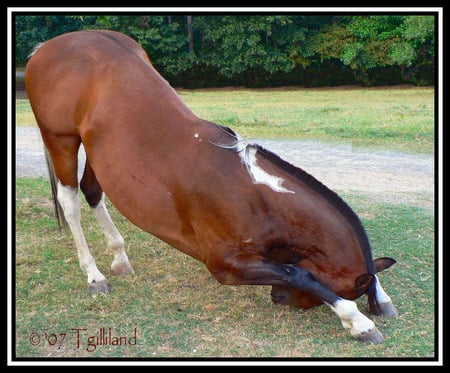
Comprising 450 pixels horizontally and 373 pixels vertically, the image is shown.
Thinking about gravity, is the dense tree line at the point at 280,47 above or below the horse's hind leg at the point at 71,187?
above

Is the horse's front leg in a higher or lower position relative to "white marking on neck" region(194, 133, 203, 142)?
lower

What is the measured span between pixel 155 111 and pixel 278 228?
1101 millimetres

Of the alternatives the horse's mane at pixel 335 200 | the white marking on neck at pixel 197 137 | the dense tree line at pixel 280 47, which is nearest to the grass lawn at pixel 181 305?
the horse's mane at pixel 335 200

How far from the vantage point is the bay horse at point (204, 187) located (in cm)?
314

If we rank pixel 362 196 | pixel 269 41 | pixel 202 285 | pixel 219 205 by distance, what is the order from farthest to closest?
pixel 269 41
pixel 362 196
pixel 202 285
pixel 219 205

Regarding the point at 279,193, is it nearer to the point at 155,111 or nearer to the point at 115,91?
the point at 155,111

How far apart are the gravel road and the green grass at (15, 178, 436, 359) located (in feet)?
4.24

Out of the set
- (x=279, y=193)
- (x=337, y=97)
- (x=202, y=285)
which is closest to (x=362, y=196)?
(x=202, y=285)

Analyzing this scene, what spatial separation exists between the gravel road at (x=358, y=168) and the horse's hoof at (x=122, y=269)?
10.4 ft

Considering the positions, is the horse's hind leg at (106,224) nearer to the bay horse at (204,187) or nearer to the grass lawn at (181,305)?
the grass lawn at (181,305)

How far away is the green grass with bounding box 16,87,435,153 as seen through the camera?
33.0ft

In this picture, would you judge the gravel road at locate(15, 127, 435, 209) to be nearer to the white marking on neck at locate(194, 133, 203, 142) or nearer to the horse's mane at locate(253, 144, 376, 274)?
the horse's mane at locate(253, 144, 376, 274)

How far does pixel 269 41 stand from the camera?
808 inches

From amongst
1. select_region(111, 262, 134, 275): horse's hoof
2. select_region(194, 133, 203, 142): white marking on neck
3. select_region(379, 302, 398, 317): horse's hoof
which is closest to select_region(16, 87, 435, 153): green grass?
select_region(379, 302, 398, 317): horse's hoof
